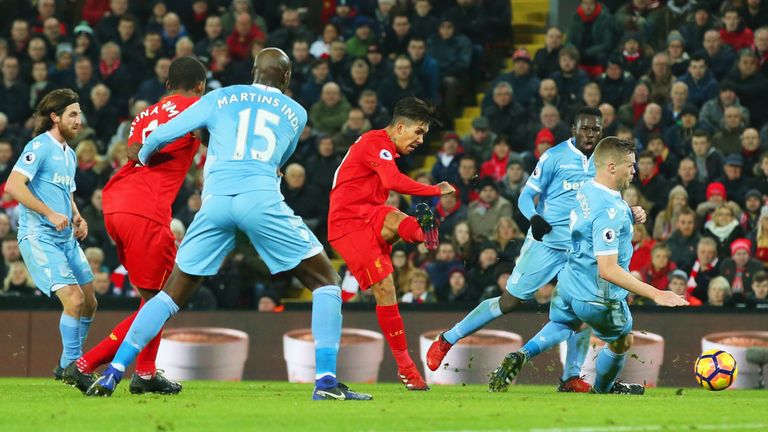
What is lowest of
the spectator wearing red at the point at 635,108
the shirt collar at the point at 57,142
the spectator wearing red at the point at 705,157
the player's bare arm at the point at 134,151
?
the player's bare arm at the point at 134,151

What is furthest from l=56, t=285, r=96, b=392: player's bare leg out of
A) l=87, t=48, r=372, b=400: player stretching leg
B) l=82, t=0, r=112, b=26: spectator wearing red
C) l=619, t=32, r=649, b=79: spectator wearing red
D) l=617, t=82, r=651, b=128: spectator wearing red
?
l=82, t=0, r=112, b=26: spectator wearing red

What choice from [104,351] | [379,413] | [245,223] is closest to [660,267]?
[104,351]

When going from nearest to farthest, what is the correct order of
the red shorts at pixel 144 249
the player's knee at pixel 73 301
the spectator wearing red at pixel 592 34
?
the red shorts at pixel 144 249
the player's knee at pixel 73 301
the spectator wearing red at pixel 592 34

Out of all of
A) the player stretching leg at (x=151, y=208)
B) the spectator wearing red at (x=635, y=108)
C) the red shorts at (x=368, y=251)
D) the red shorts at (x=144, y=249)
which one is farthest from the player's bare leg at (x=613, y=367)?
the spectator wearing red at (x=635, y=108)

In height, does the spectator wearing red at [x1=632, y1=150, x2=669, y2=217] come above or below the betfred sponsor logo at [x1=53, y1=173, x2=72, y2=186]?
above

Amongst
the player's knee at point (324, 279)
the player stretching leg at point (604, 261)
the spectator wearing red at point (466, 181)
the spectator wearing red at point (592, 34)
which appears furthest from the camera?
the spectator wearing red at point (592, 34)

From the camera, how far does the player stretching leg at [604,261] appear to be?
32.0 feet

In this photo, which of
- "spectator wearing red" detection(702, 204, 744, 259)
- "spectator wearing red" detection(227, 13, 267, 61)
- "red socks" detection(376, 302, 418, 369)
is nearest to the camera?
"red socks" detection(376, 302, 418, 369)

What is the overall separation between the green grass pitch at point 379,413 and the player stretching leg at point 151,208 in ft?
1.25

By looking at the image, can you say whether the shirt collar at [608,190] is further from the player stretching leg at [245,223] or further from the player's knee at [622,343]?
the player stretching leg at [245,223]

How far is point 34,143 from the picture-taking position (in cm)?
1094

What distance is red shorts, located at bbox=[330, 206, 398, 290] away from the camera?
11.1 metres

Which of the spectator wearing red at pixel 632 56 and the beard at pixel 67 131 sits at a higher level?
the spectator wearing red at pixel 632 56

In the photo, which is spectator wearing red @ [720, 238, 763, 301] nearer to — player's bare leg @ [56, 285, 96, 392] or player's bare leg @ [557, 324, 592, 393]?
player's bare leg @ [557, 324, 592, 393]
